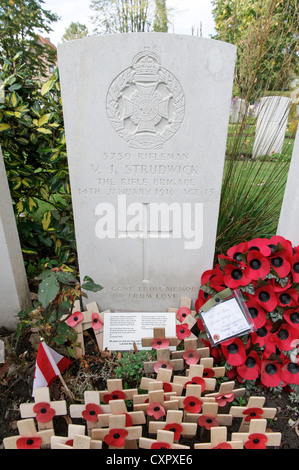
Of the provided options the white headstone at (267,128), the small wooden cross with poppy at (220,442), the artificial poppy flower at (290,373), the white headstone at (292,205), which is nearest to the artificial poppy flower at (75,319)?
the small wooden cross with poppy at (220,442)

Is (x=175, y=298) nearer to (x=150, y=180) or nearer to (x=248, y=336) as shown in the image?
(x=248, y=336)

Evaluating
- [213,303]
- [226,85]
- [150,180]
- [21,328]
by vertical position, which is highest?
[226,85]

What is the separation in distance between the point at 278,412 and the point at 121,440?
2.89 ft

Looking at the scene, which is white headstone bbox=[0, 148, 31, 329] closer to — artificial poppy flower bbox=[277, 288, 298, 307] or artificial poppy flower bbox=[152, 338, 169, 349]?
artificial poppy flower bbox=[152, 338, 169, 349]

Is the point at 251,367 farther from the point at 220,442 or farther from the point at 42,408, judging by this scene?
the point at 42,408

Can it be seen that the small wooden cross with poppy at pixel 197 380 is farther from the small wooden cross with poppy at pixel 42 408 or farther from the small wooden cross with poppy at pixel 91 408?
the small wooden cross with poppy at pixel 42 408

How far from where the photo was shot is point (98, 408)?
1410mm

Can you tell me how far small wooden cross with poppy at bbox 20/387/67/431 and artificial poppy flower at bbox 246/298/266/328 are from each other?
1.10m

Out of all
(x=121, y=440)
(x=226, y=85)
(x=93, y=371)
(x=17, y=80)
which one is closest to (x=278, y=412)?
(x=121, y=440)

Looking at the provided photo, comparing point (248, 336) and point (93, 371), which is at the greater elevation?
point (248, 336)

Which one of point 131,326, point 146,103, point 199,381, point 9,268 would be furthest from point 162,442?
point 146,103

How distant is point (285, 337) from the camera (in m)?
1.69

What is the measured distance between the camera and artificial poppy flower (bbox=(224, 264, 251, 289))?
68.0 inches

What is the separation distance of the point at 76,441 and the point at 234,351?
36.5 inches
